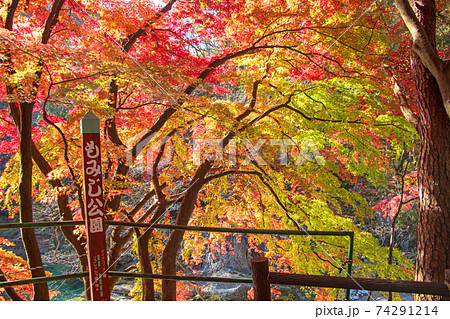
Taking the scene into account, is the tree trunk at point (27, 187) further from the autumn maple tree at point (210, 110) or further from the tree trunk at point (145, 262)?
the tree trunk at point (145, 262)

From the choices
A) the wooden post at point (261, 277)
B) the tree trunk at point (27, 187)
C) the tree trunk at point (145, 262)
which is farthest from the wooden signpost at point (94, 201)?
the tree trunk at point (145, 262)

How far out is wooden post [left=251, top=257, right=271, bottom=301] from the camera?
6.57 feet

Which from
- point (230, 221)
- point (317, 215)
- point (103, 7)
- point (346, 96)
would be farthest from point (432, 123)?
point (230, 221)

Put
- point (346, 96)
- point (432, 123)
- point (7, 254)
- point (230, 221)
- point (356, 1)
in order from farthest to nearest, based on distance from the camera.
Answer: point (230, 221) → point (7, 254) → point (346, 96) → point (356, 1) → point (432, 123)

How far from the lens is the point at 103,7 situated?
4.57 metres

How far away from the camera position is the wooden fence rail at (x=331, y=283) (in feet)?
6.55

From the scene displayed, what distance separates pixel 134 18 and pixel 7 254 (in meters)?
4.46

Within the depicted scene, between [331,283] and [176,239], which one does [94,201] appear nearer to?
[331,283]

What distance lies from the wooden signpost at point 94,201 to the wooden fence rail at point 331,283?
0.97m

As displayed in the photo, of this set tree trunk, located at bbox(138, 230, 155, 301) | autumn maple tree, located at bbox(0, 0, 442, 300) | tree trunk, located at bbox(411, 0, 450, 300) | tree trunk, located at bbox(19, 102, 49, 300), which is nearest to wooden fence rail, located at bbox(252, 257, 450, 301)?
tree trunk, located at bbox(411, 0, 450, 300)

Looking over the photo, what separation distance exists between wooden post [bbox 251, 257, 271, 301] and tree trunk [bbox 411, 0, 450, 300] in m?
1.96

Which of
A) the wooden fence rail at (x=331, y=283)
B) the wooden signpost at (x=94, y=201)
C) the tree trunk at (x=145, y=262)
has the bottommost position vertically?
the tree trunk at (x=145, y=262)

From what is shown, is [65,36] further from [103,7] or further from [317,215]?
[317,215]

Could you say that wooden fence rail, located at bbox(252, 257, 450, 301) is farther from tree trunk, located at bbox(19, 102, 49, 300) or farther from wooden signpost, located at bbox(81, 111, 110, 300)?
tree trunk, located at bbox(19, 102, 49, 300)
